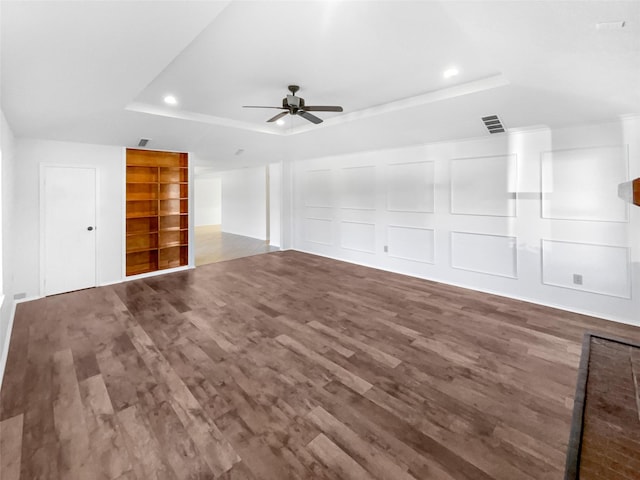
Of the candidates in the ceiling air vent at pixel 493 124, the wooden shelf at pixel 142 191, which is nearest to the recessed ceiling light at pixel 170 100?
the wooden shelf at pixel 142 191

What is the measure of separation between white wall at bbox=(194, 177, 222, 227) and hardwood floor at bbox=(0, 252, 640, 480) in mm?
9367

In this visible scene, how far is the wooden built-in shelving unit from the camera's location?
19.0 feet

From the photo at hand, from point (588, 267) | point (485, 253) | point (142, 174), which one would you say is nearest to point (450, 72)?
point (485, 253)

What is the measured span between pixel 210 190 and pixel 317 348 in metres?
12.2

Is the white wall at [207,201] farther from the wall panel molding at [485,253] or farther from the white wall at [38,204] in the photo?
the wall panel molding at [485,253]

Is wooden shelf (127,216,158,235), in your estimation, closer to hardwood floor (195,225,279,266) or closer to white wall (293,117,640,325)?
hardwood floor (195,225,279,266)

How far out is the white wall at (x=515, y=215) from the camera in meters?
3.69

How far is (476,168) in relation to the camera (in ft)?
15.7

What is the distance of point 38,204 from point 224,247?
4309 mm

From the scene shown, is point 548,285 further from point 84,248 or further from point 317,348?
point 84,248

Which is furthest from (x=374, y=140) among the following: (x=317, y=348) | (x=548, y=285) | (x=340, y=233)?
(x=317, y=348)

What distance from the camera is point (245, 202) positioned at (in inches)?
406

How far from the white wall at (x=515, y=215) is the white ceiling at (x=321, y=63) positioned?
415 millimetres

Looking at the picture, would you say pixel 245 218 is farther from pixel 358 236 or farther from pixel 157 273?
pixel 358 236
